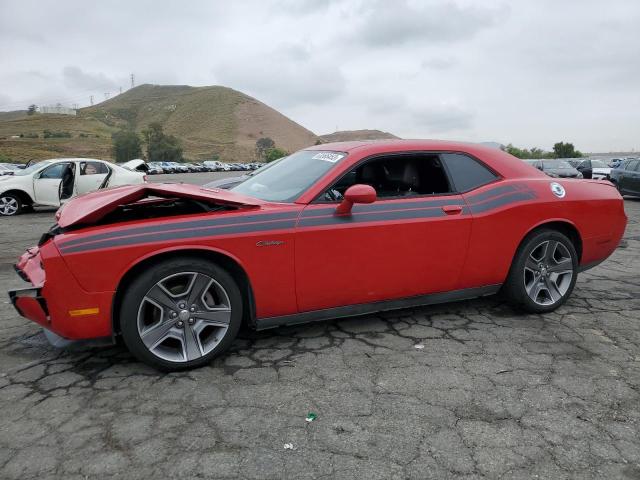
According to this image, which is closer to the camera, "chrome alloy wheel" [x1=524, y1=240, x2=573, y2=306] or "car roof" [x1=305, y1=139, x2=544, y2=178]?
"car roof" [x1=305, y1=139, x2=544, y2=178]

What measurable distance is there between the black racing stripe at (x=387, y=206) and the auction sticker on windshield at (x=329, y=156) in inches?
18.1

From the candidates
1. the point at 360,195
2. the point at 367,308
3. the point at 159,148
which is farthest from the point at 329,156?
the point at 159,148

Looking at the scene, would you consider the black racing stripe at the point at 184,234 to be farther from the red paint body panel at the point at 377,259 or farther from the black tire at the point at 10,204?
the black tire at the point at 10,204

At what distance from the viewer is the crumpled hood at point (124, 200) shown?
9.74 feet

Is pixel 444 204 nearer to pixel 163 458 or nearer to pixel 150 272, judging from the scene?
pixel 150 272

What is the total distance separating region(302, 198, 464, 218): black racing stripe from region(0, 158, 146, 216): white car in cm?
991

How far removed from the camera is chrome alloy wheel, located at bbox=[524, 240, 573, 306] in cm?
404

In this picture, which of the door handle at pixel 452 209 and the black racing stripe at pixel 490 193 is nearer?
the door handle at pixel 452 209

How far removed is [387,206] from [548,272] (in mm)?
1672

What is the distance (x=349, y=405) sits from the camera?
267 centimetres

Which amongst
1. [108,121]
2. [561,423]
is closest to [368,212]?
[561,423]

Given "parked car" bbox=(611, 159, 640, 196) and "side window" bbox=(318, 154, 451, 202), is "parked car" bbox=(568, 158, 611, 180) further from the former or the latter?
"side window" bbox=(318, 154, 451, 202)

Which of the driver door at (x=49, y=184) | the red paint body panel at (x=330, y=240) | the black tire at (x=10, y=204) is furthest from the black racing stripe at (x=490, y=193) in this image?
the black tire at (x=10, y=204)

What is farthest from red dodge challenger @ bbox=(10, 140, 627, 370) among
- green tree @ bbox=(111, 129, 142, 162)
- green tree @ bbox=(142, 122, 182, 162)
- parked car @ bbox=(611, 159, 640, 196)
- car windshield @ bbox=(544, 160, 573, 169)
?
green tree @ bbox=(142, 122, 182, 162)
